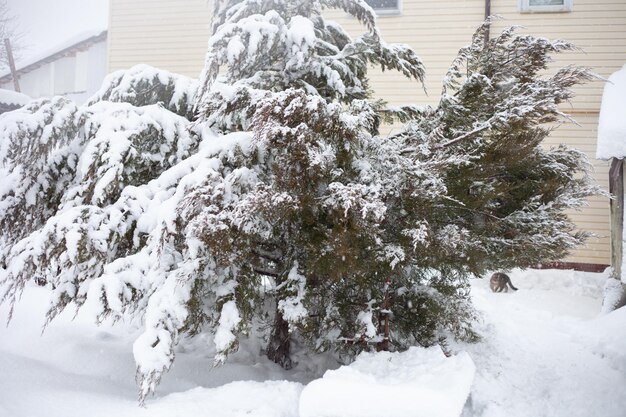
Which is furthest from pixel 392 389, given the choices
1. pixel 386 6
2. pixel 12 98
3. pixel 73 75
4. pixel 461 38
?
pixel 73 75

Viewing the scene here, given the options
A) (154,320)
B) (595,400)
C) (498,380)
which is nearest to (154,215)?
(154,320)

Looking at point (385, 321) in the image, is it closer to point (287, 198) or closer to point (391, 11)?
point (287, 198)

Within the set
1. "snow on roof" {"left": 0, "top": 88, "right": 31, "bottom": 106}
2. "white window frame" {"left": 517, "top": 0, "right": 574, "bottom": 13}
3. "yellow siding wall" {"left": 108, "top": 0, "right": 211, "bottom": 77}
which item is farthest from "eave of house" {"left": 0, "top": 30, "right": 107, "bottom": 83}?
"white window frame" {"left": 517, "top": 0, "right": 574, "bottom": 13}

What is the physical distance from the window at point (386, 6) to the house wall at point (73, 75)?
791cm

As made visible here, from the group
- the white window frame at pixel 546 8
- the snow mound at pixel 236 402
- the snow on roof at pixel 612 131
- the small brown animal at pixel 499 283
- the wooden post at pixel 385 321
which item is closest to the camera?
the snow mound at pixel 236 402

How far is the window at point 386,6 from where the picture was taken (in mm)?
10258

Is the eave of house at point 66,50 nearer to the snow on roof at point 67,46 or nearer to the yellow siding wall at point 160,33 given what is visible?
the snow on roof at point 67,46

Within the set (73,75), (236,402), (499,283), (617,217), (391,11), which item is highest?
(391,11)

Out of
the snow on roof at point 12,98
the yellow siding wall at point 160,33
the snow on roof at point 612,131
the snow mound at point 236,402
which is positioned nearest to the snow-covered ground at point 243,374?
the snow mound at point 236,402

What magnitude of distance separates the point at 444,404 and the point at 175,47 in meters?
10.6

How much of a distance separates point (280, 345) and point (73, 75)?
45.0ft

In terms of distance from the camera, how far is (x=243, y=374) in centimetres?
422

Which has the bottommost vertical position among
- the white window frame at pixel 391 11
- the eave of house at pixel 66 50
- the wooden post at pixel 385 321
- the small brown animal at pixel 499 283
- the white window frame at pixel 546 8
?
the small brown animal at pixel 499 283

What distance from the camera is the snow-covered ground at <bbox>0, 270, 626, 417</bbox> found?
314cm
